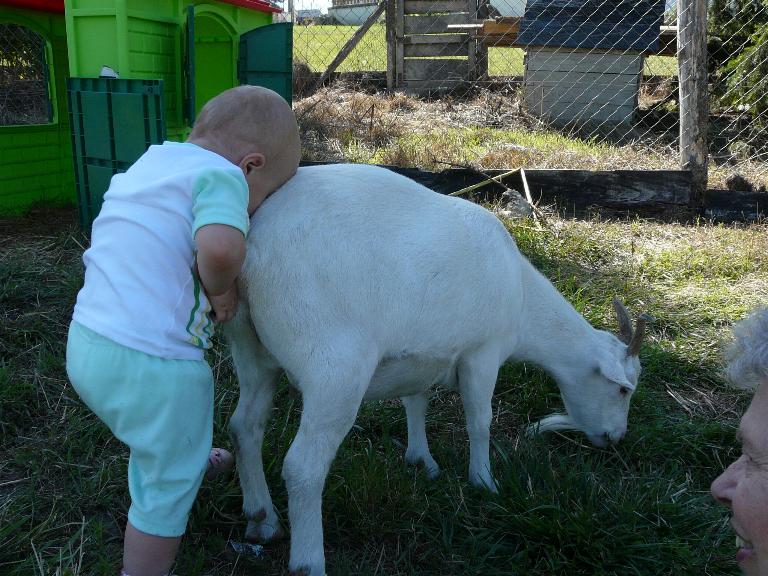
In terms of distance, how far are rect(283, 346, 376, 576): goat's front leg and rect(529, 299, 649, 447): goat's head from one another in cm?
136

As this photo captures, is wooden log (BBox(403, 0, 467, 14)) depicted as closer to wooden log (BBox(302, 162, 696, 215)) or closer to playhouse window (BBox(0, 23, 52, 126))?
wooden log (BBox(302, 162, 696, 215))

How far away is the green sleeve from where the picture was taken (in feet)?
6.73

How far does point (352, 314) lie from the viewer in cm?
241

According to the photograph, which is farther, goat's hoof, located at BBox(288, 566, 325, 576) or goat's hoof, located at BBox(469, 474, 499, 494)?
goat's hoof, located at BBox(469, 474, 499, 494)

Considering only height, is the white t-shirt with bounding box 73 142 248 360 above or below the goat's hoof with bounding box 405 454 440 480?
above

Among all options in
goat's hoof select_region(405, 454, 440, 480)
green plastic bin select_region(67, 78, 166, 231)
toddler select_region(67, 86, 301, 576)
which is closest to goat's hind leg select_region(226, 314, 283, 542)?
toddler select_region(67, 86, 301, 576)

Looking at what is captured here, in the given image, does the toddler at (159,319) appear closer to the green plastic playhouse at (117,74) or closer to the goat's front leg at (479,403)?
the goat's front leg at (479,403)

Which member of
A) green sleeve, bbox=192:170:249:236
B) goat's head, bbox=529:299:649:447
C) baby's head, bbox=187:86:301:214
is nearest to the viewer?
green sleeve, bbox=192:170:249:236

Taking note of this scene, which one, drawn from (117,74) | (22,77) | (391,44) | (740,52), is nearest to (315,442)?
(117,74)

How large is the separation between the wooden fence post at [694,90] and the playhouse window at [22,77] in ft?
18.2

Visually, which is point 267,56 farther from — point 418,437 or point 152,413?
point 152,413

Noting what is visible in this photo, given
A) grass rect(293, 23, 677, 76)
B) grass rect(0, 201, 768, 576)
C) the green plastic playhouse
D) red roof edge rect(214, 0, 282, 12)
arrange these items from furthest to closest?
grass rect(293, 23, 677, 76) < red roof edge rect(214, 0, 282, 12) < the green plastic playhouse < grass rect(0, 201, 768, 576)

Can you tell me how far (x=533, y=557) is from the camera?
2.69 m

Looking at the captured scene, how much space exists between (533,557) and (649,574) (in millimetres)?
392
